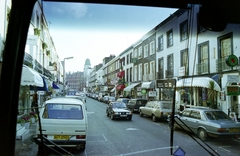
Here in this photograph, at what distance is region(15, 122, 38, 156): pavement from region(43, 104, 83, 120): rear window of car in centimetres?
24

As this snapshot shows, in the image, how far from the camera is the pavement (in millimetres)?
1304

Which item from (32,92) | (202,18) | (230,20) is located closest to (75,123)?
(32,92)

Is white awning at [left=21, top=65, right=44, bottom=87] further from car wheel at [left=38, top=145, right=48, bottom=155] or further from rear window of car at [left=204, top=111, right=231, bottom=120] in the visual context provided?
rear window of car at [left=204, top=111, right=231, bottom=120]

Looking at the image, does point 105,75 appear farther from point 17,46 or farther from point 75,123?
point 17,46

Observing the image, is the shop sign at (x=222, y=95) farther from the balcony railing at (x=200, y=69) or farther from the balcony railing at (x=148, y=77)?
the balcony railing at (x=148, y=77)

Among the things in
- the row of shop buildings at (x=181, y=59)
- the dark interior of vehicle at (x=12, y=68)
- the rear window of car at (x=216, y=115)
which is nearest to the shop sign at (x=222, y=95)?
the row of shop buildings at (x=181, y=59)

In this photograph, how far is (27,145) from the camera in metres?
1.40

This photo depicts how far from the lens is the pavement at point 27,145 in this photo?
1.30 metres

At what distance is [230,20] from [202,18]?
33cm

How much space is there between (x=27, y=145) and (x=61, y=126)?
36 cm

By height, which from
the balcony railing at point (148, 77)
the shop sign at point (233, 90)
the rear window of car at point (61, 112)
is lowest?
the rear window of car at point (61, 112)

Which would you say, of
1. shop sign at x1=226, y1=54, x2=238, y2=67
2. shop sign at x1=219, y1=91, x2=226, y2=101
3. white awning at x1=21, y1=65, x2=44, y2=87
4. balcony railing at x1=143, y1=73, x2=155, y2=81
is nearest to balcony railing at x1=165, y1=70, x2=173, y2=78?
balcony railing at x1=143, y1=73, x2=155, y2=81

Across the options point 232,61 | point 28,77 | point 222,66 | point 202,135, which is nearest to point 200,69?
point 232,61

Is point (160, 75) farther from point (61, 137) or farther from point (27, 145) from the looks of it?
point (27, 145)
